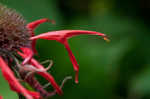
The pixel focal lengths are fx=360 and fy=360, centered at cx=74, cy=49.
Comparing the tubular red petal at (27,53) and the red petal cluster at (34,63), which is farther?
the tubular red petal at (27,53)

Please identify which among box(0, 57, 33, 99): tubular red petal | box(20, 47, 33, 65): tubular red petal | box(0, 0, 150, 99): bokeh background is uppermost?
box(0, 57, 33, 99): tubular red petal

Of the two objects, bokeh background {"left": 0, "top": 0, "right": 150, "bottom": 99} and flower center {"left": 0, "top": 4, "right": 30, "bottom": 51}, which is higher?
flower center {"left": 0, "top": 4, "right": 30, "bottom": 51}

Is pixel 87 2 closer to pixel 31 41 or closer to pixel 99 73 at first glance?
pixel 99 73

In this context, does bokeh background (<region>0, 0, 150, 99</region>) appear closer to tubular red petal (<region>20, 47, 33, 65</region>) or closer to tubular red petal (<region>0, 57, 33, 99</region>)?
tubular red petal (<region>20, 47, 33, 65</region>)

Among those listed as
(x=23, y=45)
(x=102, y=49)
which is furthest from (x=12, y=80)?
(x=102, y=49)

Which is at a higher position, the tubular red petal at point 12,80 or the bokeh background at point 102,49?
the tubular red petal at point 12,80

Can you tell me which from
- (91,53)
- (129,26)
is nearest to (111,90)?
(91,53)

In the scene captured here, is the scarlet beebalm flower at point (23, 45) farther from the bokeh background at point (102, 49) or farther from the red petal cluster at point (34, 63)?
the bokeh background at point (102, 49)

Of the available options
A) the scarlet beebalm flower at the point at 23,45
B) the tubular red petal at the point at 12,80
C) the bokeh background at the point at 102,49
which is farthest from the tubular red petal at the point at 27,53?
the bokeh background at the point at 102,49

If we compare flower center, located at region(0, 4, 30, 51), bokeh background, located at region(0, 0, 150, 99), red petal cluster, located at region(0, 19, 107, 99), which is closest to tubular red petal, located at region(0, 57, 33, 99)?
red petal cluster, located at region(0, 19, 107, 99)

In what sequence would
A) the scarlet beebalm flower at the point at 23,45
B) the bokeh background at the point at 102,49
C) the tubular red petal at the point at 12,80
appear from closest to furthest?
the tubular red petal at the point at 12,80
the scarlet beebalm flower at the point at 23,45
the bokeh background at the point at 102,49
